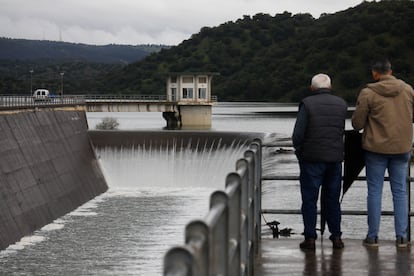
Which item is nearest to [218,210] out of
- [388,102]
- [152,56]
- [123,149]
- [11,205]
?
[388,102]

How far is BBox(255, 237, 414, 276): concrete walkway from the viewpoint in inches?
251

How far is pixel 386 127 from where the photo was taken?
22.8ft

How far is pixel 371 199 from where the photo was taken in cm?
717

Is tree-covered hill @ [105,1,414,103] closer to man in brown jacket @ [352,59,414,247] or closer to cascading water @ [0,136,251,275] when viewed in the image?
cascading water @ [0,136,251,275]

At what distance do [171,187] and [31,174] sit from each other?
8886mm

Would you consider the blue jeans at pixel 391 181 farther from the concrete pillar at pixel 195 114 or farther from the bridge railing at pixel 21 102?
the concrete pillar at pixel 195 114

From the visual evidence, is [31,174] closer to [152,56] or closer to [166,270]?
→ [166,270]

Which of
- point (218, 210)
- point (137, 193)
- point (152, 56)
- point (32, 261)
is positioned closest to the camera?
point (218, 210)

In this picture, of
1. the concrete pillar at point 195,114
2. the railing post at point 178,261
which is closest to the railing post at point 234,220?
the railing post at point 178,261

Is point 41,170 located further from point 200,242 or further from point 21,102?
point 200,242

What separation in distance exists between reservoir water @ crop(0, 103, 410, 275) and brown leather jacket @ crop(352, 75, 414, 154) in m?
9.34

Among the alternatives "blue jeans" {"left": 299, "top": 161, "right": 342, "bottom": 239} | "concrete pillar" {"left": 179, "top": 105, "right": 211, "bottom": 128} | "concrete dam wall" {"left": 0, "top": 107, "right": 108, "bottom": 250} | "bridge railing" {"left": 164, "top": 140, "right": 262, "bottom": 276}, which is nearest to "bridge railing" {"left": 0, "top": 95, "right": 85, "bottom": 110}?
"concrete dam wall" {"left": 0, "top": 107, "right": 108, "bottom": 250}

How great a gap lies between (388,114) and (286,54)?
12830 cm

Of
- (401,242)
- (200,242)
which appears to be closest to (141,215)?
(401,242)
